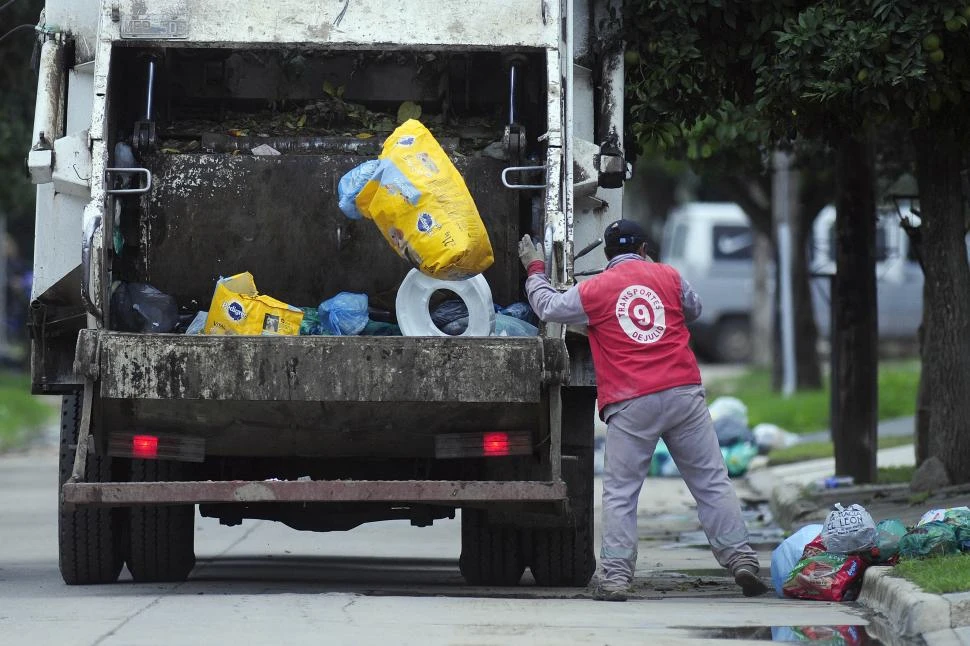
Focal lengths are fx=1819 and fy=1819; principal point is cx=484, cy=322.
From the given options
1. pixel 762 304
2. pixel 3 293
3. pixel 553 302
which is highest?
pixel 3 293

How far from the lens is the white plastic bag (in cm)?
701

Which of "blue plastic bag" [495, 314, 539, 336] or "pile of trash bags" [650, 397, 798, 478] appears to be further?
"pile of trash bags" [650, 397, 798, 478]

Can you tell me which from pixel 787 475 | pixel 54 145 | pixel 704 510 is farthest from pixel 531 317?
pixel 787 475

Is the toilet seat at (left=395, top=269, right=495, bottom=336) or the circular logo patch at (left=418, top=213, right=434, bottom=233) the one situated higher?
the circular logo patch at (left=418, top=213, right=434, bottom=233)

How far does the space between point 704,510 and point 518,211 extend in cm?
140

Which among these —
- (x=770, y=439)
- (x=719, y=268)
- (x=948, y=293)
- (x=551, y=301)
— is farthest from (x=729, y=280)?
(x=551, y=301)

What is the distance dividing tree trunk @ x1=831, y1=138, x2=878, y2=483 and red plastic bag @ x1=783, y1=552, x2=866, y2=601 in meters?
5.19

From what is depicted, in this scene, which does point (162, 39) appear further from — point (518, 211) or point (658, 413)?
point (658, 413)

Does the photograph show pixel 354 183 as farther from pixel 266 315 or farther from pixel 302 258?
pixel 302 258

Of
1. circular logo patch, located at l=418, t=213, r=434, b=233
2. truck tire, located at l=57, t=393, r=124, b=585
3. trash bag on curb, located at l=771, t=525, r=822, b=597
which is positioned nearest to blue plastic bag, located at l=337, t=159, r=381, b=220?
circular logo patch, located at l=418, t=213, r=434, b=233

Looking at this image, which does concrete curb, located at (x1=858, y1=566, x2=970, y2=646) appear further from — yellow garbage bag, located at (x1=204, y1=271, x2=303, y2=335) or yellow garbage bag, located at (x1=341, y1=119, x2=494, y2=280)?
yellow garbage bag, located at (x1=204, y1=271, x2=303, y2=335)

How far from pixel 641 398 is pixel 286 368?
1.37 metres

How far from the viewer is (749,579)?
703 centimetres

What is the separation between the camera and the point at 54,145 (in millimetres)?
7035
